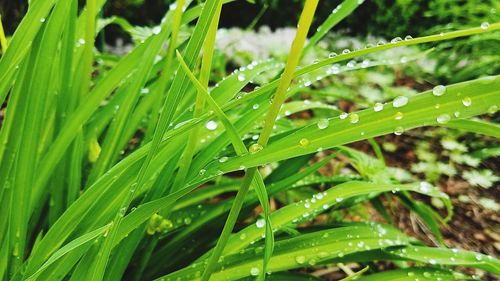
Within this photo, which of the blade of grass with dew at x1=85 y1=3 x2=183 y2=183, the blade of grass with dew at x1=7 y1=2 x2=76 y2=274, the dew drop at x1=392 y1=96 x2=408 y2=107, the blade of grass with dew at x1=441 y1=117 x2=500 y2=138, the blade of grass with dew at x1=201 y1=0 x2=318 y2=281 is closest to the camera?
the blade of grass with dew at x1=201 y1=0 x2=318 y2=281

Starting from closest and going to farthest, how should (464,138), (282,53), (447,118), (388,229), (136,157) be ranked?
(447,118)
(136,157)
(388,229)
(464,138)
(282,53)

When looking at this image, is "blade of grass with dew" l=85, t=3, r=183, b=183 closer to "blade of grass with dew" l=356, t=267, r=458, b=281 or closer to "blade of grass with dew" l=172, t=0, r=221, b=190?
"blade of grass with dew" l=172, t=0, r=221, b=190

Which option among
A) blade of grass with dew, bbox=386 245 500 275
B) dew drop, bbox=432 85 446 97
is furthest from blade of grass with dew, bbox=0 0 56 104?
blade of grass with dew, bbox=386 245 500 275

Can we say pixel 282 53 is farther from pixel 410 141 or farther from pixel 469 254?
pixel 469 254

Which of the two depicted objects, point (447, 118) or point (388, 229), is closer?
point (447, 118)

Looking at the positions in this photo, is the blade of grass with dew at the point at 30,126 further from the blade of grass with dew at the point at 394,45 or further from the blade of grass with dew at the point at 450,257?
the blade of grass with dew at the point at 450,257

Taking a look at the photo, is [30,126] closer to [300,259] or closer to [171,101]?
[171,101]

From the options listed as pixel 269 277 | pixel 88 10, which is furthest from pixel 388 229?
pixel 88 10

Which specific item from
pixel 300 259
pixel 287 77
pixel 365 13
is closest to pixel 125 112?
pixel 300 259
